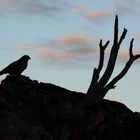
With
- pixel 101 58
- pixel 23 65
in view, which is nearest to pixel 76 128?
pixel 101 58

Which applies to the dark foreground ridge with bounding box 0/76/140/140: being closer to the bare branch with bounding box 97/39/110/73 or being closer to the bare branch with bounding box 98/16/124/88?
the bare branch with bounding box 98/16/124/88

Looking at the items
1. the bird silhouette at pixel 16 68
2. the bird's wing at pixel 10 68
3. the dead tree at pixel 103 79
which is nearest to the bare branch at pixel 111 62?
the dead tree at pixel 103 79

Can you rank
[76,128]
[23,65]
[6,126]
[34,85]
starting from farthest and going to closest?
[23,65] < [34,85] < [76,128] < [6,126]

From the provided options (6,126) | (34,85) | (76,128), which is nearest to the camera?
(6,126)

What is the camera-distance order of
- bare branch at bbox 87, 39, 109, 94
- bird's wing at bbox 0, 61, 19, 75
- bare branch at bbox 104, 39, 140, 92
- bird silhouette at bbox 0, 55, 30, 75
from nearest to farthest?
bare branch at bbox 87, 39, 109, 94 < bare branch at bbox 104, 39, 140, 92 < bird silhouette at bbox 0, 55, 30, 75 < bird's wing at bbox 0, 61, 19, 75

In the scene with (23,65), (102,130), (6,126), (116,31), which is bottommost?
(6,126)

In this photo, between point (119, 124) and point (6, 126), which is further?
point (119, 124)

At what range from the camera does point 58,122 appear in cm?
2423

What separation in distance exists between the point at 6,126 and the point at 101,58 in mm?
5816

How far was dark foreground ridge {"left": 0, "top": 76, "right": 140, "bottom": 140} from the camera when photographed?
75.9ft

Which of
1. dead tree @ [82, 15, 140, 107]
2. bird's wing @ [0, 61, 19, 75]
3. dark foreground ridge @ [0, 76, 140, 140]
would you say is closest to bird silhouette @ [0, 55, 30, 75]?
bird's wing @ [0, 61, 19, 75]

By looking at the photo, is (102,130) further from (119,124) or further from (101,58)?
(101,58)

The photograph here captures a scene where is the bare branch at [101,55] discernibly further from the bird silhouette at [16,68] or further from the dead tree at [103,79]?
the bird silhouette at [16,68]

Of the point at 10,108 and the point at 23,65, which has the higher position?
the point at 23,65
